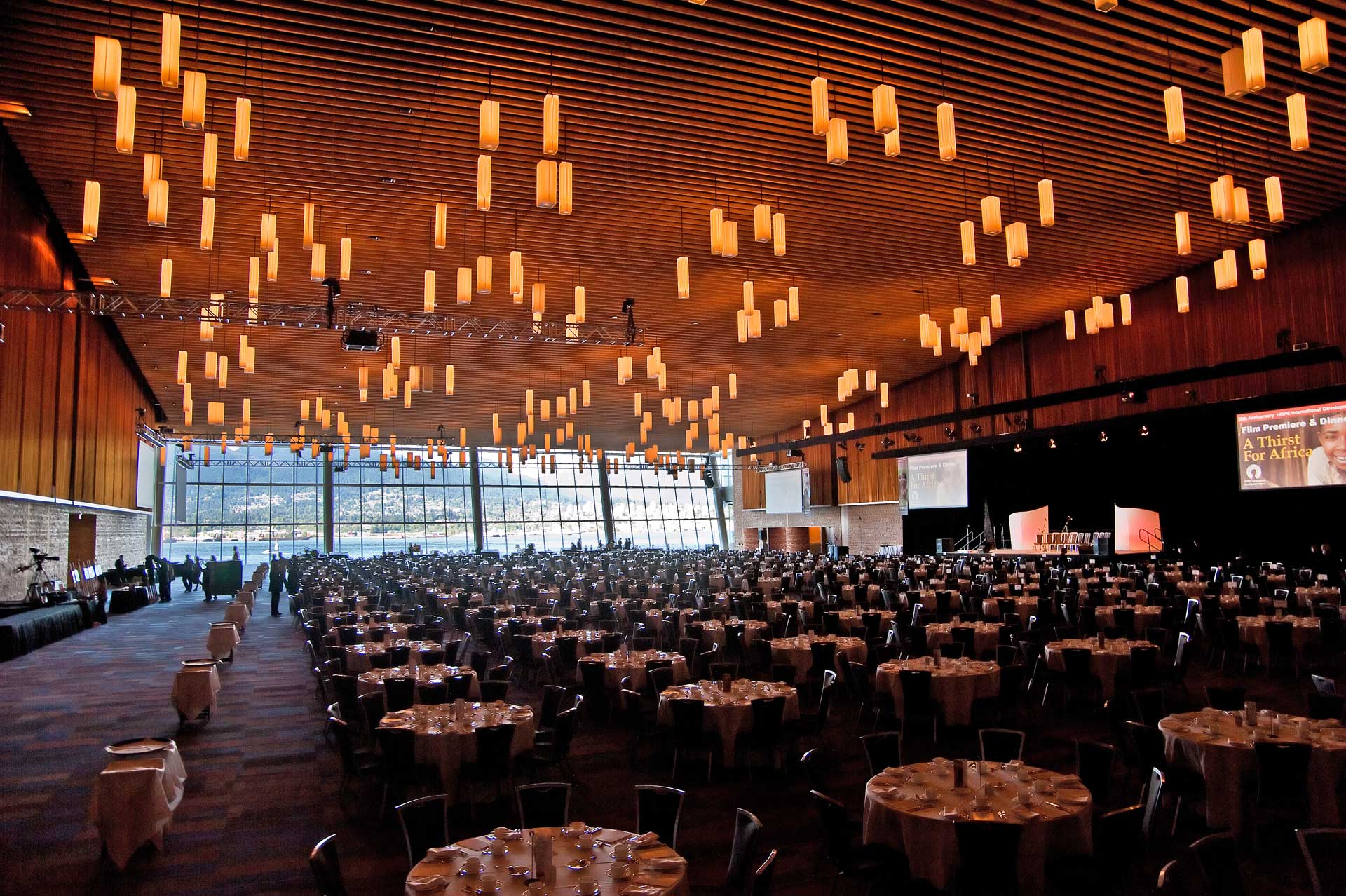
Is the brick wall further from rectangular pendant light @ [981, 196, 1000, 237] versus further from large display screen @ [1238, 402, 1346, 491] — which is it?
large display screen @ [1238, 402, 1346, 491]

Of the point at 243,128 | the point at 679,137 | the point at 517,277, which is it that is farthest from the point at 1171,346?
the point at 243,128

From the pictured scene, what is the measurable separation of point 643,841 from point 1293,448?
1625 cm

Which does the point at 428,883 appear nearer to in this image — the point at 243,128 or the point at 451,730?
the point at 451,730

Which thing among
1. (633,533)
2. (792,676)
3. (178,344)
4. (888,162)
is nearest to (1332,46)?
(888,162)

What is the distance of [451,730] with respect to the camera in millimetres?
5973

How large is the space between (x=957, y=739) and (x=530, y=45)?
7.12 meters

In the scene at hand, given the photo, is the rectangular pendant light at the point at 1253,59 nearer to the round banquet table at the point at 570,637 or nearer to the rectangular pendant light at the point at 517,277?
the rectangular pendant light at the point at 517,277

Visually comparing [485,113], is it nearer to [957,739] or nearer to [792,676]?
[792,676]

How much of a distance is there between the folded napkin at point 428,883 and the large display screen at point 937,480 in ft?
69.9

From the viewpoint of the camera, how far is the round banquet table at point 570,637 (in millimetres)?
9688

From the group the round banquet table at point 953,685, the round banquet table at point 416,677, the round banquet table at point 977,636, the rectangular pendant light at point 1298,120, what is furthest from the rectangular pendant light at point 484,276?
the rectangular pendant light at point 1298,120

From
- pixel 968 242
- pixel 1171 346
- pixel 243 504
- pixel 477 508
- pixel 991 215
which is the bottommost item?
pixel 477 508

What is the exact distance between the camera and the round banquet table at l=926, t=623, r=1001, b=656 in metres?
9.93

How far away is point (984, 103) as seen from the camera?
→ 8.61 meters
